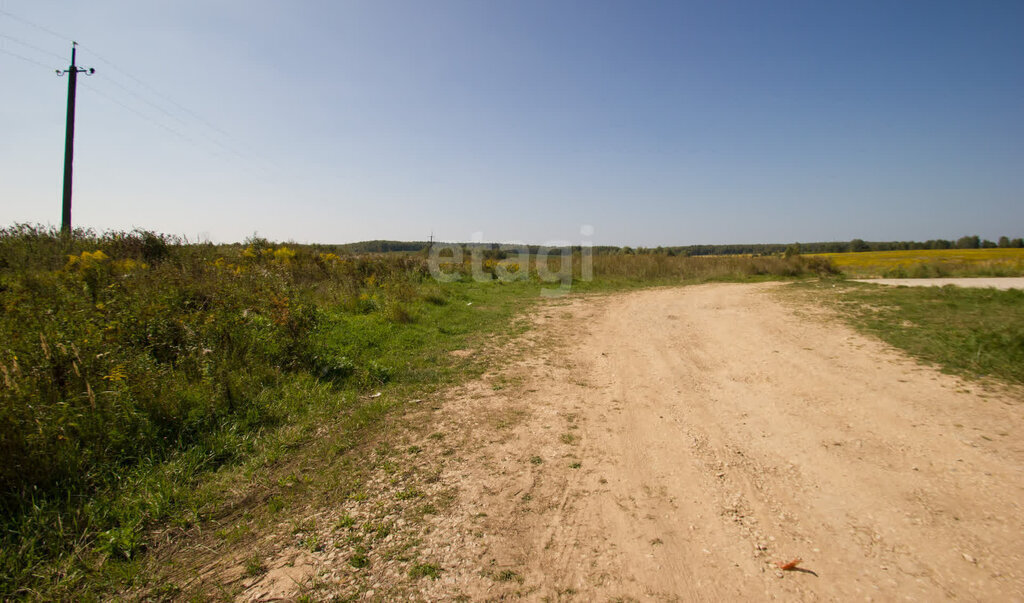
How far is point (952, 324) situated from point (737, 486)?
22.8 feet

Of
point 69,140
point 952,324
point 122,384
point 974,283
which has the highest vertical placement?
Result: point 69,140

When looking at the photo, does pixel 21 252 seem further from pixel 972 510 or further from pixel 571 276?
pixel 571 276

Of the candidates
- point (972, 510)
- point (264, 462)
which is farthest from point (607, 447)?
point (264, 462)

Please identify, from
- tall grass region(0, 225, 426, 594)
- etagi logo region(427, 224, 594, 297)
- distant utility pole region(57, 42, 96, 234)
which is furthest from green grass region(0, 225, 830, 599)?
etagi logo region(427, 224, 594, 297)

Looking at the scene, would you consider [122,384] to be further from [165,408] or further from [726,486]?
[726,486]

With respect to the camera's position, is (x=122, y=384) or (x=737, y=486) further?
(x=122, y=384)

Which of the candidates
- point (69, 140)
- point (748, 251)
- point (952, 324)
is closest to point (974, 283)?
point (952, 324)

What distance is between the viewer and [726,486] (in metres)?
2.84

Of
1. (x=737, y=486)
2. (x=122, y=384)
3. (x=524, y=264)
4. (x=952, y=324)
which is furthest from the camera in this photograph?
(x=524, y=264)

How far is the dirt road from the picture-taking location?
2031 mm

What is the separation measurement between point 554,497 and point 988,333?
749cm

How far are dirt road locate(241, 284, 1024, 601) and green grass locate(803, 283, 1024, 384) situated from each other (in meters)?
0.60

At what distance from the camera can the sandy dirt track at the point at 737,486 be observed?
204cm

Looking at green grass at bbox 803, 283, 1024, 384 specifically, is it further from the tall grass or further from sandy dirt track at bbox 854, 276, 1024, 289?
the tall grass
